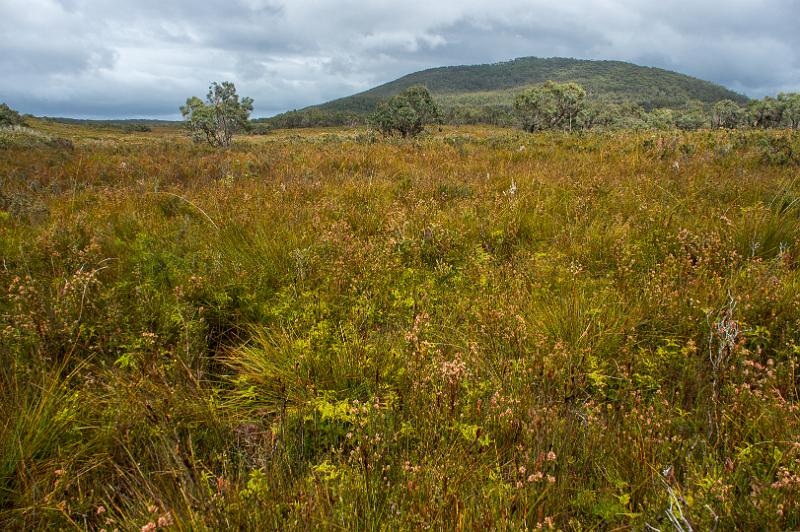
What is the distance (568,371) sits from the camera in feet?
8.14

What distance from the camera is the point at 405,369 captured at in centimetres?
252

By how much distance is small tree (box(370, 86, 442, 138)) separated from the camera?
38.3 meters

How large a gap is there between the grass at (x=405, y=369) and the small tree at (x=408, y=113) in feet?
115

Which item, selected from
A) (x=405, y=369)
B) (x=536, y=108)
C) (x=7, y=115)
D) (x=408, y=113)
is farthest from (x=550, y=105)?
(x=7, y=115)

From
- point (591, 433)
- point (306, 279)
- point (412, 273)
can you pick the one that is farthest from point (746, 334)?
point (306, 279)

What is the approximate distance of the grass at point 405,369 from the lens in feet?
5.46

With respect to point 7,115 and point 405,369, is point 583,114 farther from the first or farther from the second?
point 7,115

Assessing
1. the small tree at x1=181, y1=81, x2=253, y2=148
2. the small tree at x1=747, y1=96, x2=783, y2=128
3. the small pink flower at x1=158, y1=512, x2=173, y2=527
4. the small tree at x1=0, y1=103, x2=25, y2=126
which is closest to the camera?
the small pink flower at x1=158, y1=512, x2=173, y2=527

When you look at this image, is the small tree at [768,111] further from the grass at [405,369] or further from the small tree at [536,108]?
the grass at [405,369]

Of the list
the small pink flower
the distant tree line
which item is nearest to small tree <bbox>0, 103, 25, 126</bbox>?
the distant tree line

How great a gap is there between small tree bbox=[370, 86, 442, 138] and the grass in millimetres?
34920

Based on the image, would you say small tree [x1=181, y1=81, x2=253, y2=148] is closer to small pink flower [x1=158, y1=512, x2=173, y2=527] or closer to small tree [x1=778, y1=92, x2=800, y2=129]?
small pink flower [x1=158, y1=512, x2=173, y2=527]

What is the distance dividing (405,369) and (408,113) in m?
38.7

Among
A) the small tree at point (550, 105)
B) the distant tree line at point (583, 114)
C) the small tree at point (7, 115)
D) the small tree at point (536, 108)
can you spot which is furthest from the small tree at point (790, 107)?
the small tree at point (7, 115)
